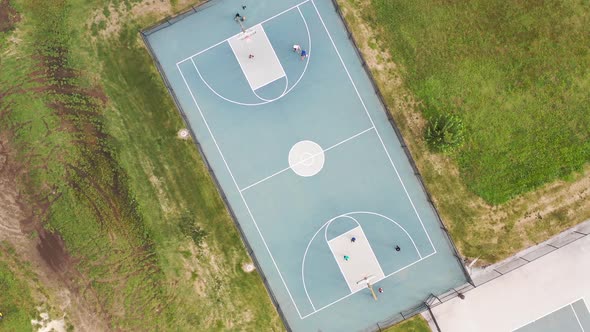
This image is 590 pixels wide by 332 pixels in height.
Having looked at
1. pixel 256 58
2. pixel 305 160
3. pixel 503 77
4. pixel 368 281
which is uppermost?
pixel 256 58

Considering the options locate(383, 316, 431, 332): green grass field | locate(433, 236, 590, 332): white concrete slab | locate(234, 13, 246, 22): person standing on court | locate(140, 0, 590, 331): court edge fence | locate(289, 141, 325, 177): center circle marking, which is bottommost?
locate(433, 236, 590, 332): white concrete slab

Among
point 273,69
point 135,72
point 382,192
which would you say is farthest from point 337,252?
point 135,72

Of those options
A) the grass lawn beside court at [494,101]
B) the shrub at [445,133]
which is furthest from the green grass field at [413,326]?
the shrub at [445,133]

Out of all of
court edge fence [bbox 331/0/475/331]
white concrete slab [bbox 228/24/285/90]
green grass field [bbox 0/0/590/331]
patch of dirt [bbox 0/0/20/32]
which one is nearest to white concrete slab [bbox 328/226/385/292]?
court edge fence [bbox 331/0/475/331]

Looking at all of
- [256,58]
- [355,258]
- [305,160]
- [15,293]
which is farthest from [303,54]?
[15,293]

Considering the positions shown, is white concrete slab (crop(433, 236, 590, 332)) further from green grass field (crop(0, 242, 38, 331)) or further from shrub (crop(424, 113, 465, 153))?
green grass field (crop(0, 242, 38, 331))

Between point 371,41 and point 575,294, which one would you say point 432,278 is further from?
point 371,41

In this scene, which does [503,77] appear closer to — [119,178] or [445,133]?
[445,133]
